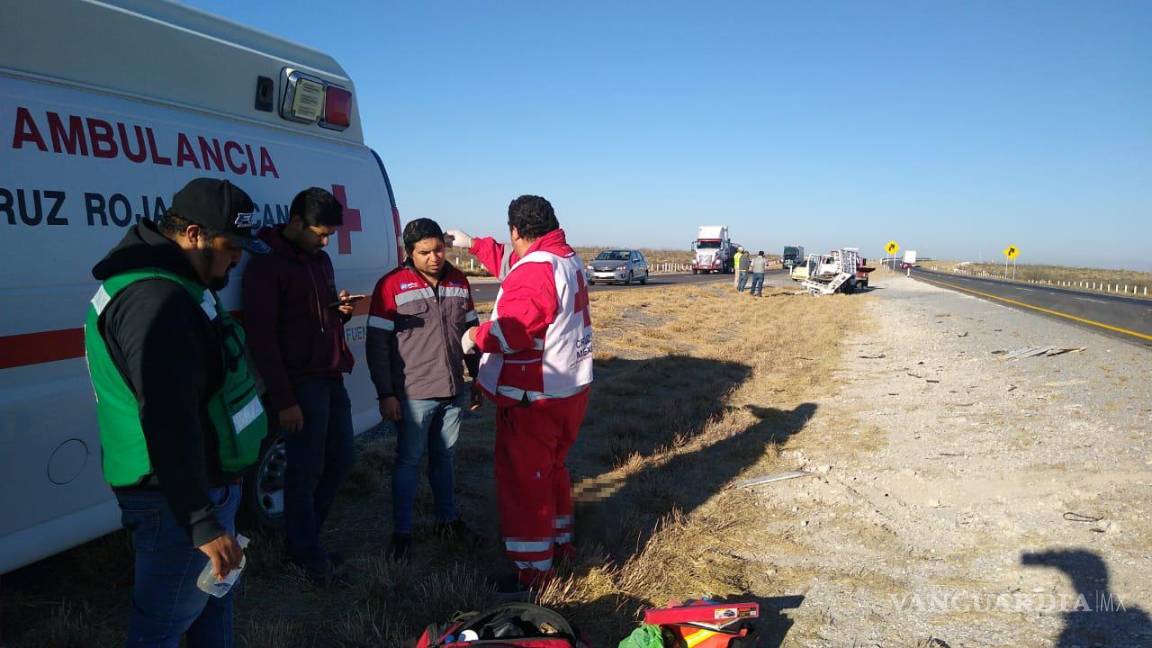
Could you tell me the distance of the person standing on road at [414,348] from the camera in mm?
3773

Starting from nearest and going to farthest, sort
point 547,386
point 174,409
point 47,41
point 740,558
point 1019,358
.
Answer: point 174,409, point 47,41, point 547,386, point 740,558, point 1019,358

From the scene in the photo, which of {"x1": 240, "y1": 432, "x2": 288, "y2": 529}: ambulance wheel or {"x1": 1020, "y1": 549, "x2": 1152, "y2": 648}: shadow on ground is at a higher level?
{"x1": 240, "y1": 432, "x2": 288, "y2": 529}: ambulance wheel

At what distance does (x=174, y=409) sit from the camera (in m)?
1.76

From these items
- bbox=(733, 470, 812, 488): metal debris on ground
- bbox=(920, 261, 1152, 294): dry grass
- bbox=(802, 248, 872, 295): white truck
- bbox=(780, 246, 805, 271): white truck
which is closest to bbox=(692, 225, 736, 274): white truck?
bbox=(802, 248, 872, 295): white truck

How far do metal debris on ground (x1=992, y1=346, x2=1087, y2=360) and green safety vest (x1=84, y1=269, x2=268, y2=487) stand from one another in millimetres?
10546

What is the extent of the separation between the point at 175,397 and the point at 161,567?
511mm

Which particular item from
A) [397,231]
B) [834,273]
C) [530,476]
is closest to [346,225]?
[397,231]

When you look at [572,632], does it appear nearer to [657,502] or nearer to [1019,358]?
[657,502]

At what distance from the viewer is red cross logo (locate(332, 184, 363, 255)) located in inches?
174

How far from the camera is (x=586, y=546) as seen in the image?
403 centimetres

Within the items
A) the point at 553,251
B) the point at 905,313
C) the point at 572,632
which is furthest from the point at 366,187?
the point at 905,313

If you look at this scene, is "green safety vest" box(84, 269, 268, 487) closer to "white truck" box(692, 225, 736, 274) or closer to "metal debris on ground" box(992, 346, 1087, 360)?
"metal debris on ground" box(992, 346, 1087, 360)

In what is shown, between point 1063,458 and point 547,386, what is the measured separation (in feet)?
14.3

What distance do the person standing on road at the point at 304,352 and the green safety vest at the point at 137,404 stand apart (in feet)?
3.77
